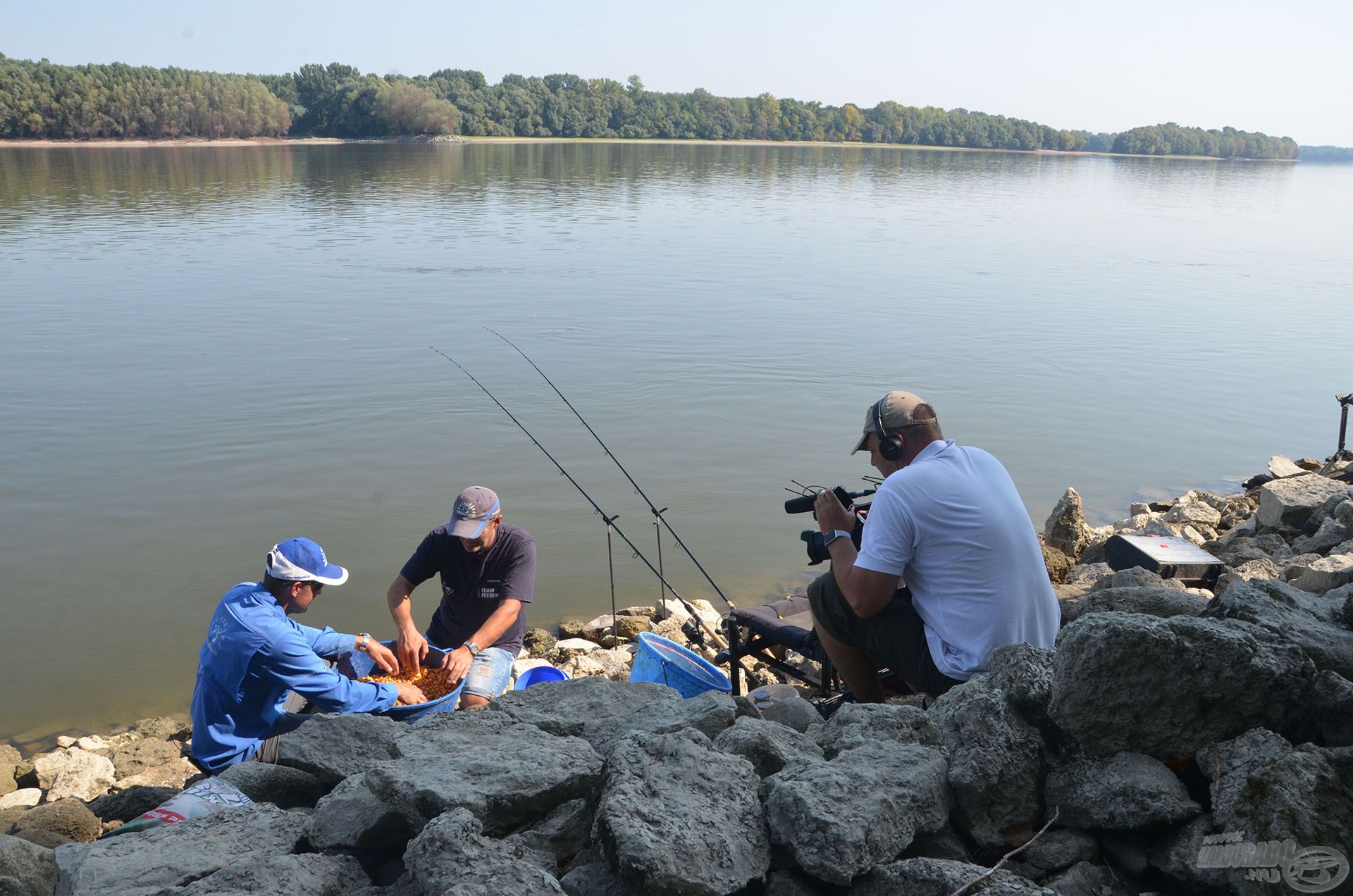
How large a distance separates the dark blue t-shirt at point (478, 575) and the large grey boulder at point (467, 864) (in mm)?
2827

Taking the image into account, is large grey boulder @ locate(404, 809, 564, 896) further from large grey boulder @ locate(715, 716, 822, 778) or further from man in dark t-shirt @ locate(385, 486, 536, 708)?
man in dark t-shirt @ locate(385, 486, 536, 708)

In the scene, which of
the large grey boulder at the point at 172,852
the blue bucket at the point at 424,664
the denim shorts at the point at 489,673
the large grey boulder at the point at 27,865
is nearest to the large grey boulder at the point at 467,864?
the large grey boulder at the point at 172,852

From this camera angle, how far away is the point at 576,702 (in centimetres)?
344

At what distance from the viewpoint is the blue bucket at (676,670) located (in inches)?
179

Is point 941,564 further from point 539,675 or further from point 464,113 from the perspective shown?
point 464,113

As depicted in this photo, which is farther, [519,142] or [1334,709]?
[519,142]

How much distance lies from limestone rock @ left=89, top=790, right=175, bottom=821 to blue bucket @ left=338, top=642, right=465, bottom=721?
86 centimetres

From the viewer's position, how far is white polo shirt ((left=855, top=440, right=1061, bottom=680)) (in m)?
3.40

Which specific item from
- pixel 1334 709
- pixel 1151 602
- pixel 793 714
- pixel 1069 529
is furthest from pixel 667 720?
pixel 1069 529

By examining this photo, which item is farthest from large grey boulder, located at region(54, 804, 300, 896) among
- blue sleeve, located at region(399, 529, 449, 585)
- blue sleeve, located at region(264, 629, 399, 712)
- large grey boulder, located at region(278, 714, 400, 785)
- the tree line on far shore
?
the tree line on far shore

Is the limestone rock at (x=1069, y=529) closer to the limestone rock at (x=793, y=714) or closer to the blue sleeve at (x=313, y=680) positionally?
the limestone rock at (x=793, y=714)

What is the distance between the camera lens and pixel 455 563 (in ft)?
17.5

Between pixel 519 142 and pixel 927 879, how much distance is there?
104 meters

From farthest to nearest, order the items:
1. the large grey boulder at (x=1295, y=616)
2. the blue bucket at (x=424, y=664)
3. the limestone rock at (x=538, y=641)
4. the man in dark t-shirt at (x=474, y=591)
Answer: the limestone rock at (x=538, y=641), the man in dark t-shirt at (x=474, y=591), the blue bucket at (x=424, y=664), the large grey boulder at (x=1295, y=616)
